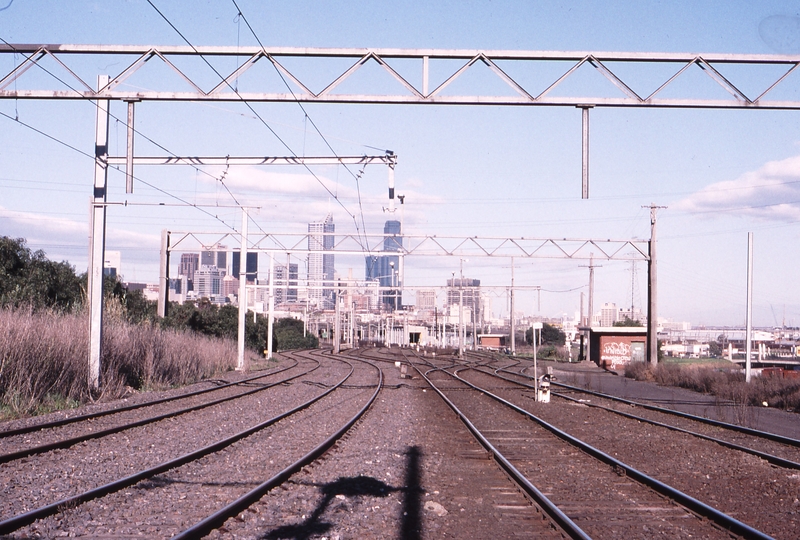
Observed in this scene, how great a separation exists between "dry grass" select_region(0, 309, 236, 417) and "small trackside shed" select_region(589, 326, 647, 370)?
29213 millimetres

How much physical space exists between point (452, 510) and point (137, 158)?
834 inches

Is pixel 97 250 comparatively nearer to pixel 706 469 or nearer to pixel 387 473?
pixel 387 473

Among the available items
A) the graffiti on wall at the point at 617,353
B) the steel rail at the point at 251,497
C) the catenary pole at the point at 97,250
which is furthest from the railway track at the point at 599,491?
the graffiti on wall at the point at 617,353

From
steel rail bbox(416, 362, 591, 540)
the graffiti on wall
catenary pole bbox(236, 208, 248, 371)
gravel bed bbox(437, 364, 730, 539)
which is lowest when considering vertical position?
the graffiti on wall

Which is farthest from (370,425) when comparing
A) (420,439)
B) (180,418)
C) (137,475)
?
(137,475)

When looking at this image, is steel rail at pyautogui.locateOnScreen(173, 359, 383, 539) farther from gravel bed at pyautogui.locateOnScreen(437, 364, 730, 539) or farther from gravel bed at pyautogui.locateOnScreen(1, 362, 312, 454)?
gravel bed at pyautogui.locateOnScreen(1, 362, 312, 454)

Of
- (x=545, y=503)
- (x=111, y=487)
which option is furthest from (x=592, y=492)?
(x=111, y=487)

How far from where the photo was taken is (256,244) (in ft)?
145

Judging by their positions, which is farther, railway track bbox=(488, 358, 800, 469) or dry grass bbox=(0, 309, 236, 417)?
dry grass bbox=(0, 309, 236, 417)

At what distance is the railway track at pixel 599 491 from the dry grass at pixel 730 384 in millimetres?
11961

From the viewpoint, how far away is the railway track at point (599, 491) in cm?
792

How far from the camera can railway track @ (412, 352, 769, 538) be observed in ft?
26.0

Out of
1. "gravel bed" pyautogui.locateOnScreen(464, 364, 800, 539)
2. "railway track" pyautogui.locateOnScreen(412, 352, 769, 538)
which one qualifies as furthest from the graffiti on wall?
"railway track" pyautogui.locateOnScreen(412, 352, 769, 538)

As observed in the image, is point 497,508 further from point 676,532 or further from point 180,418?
point 180,418
